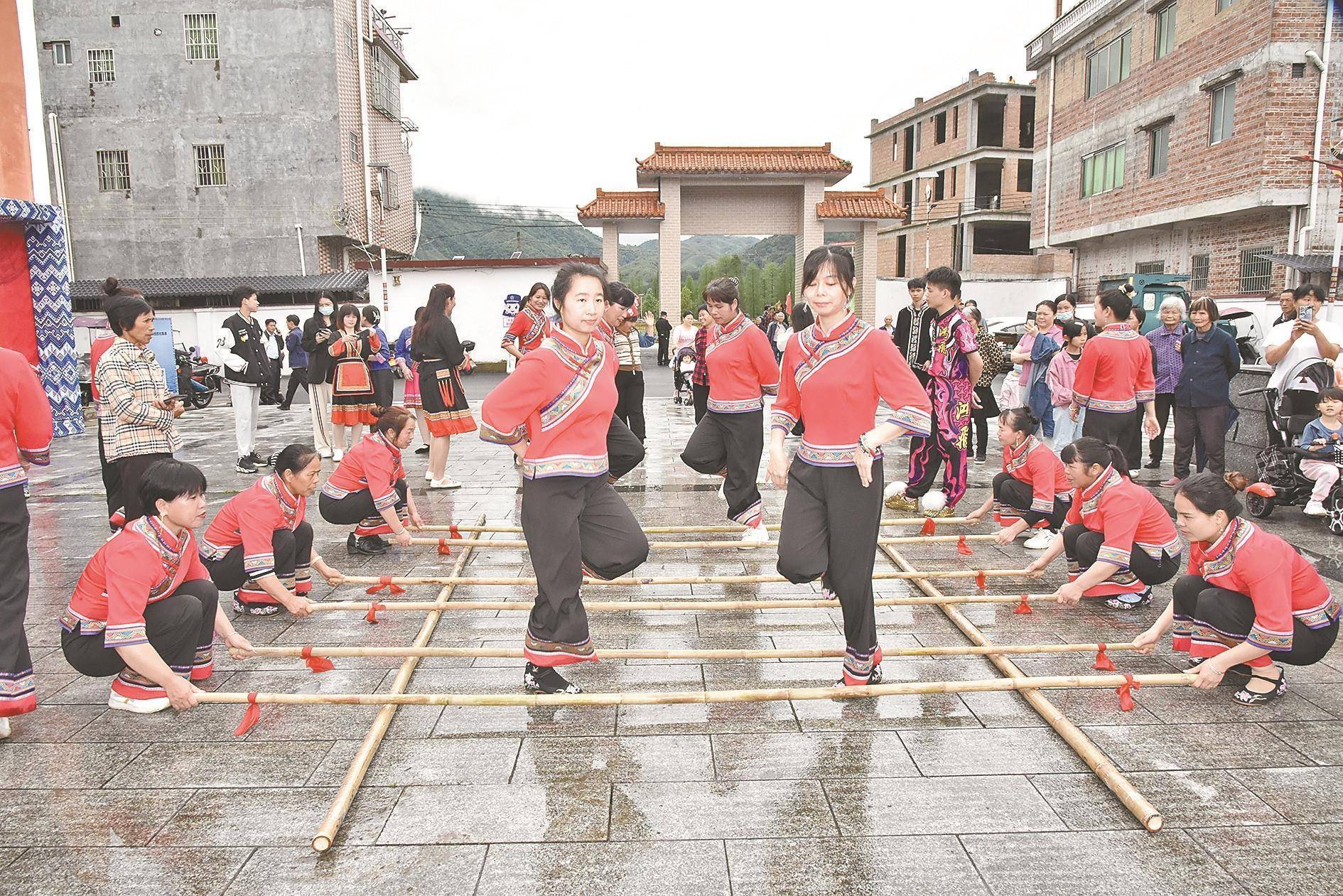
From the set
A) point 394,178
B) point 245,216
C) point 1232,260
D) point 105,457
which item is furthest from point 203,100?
point 1232,260

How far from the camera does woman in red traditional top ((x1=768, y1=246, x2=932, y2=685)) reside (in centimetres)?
364

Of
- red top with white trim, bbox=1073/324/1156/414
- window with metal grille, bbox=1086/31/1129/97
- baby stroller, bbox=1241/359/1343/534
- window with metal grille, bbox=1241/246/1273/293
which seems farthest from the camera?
window with metal grille, bbox=1086/31/1129/97

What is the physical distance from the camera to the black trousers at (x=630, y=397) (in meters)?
8.36

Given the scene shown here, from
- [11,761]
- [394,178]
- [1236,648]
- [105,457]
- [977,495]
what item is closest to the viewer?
[11,761]

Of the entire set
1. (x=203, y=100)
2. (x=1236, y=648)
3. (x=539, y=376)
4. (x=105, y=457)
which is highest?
(x=203, y=100)

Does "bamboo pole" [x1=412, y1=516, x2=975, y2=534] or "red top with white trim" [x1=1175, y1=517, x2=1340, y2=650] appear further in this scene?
"bamboo pole" [x1=412, y1=516, x2=975, y2=534]

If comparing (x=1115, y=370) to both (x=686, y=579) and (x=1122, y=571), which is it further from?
(x=686, y=579)

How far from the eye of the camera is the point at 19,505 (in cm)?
357

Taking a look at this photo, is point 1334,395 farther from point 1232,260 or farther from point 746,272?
point 746,272

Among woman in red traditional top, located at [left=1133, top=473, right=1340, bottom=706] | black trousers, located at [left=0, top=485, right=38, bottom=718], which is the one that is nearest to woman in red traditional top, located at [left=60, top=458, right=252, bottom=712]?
black trousers, located at [left=0, top=485, right=38, bottom=718]

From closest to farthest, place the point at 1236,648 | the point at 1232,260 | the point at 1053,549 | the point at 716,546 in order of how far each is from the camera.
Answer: the point at 1236,648
the point at 1053,549
the point at 716,546
the point at 1232,260

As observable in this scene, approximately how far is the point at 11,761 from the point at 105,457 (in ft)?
8.61

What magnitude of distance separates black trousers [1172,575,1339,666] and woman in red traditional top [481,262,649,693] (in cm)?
258

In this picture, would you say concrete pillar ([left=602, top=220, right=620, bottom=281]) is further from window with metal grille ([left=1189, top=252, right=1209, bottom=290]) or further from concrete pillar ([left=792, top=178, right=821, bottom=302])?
window with metal grille ([left=1189, top=252, right=1209, bottom=290])
